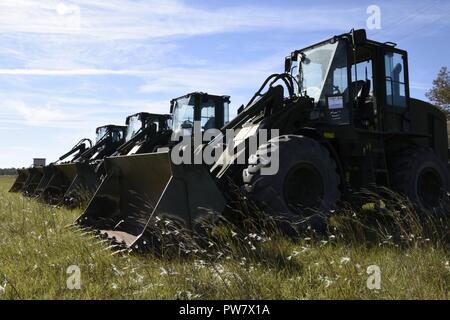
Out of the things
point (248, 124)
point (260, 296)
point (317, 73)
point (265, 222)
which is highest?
point (317, 73)

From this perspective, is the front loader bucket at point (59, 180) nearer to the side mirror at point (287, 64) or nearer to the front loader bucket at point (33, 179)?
the front loader bucket at point (33, 179)

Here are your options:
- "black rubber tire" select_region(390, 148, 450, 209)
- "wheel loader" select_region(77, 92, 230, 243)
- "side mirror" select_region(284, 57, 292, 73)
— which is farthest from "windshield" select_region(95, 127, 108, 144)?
"black rubber tire" select_region(390, 148, 450, 209)

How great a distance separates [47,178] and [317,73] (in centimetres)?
896

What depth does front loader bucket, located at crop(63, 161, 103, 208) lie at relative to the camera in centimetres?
952

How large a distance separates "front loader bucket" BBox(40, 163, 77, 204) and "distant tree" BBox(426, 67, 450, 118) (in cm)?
3288

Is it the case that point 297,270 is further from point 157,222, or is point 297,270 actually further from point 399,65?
point 399,65

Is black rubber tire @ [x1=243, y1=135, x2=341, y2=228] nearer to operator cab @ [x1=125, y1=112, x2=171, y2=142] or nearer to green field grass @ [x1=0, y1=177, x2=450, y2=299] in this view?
green field grass @ [x1=0, y1=177, x2=450, y2=299]

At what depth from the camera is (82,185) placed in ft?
32.9

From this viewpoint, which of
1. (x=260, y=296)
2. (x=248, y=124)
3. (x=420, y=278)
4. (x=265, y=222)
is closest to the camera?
(x=260, y=296)

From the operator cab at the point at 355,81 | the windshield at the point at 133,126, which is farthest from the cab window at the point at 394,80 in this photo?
the windshield at the point at 133,126

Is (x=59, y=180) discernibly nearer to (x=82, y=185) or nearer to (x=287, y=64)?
(x=82, y=185)

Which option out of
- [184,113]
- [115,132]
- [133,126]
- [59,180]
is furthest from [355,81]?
[115,132]

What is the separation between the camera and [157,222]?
4570 millimetres

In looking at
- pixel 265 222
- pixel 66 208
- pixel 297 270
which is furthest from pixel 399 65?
pixel 66 208
